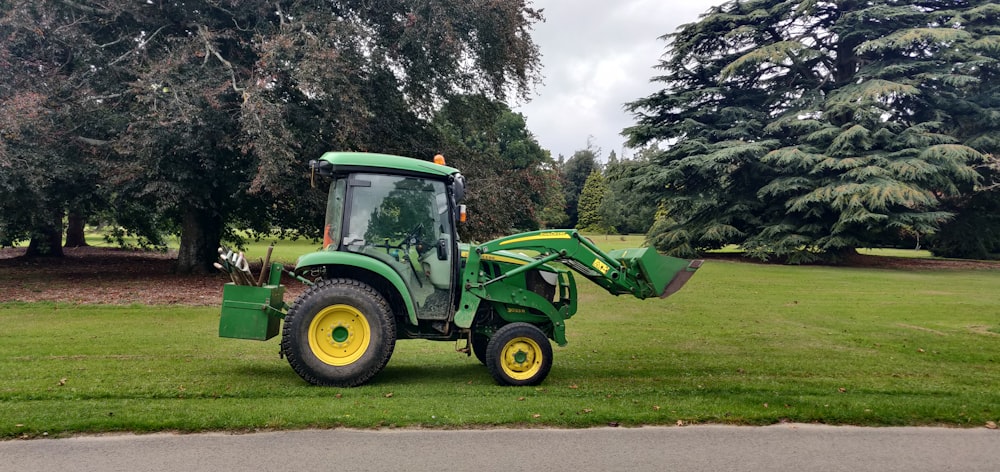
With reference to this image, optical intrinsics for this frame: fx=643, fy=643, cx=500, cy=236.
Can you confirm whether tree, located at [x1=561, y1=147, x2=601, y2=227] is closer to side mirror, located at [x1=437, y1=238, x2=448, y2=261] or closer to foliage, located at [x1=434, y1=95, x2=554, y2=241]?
foliage, located at [x1=434, y1=95, x2=554, y2=241]

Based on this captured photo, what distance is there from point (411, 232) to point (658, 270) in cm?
263

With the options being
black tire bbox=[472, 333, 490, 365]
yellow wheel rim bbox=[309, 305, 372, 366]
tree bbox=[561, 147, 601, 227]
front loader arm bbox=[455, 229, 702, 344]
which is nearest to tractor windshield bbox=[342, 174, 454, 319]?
front loader arm bbox=[455, 229, 702, 344]

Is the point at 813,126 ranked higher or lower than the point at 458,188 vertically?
higher

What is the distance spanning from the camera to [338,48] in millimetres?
15414

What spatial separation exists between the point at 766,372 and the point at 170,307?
10946mm

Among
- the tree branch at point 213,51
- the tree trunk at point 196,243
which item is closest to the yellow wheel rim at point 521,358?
the tree branch at point 213,51

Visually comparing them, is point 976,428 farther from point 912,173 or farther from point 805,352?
point 912,173

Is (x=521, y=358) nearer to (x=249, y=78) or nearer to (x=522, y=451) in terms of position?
(x=522, y=451)

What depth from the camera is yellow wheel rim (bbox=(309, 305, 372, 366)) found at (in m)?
6.40

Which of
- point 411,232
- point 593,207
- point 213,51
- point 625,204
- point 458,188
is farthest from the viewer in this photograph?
point 593,207

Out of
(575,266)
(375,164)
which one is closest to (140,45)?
(375,164)

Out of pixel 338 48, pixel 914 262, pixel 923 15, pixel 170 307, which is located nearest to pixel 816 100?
pixel 923 15

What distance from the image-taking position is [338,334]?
255 inches

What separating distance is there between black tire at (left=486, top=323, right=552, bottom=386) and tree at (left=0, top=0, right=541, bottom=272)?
9.15 meters
